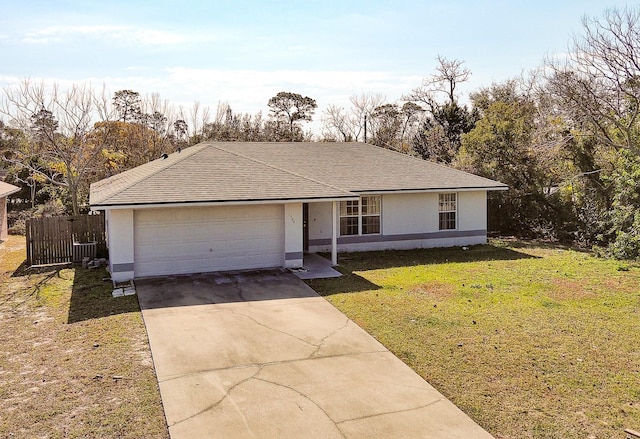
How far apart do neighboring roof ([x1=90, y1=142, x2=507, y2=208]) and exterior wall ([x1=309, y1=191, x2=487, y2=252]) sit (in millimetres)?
751

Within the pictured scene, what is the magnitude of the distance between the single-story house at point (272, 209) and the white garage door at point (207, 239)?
3 centimetres

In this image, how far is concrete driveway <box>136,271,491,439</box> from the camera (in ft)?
19.2

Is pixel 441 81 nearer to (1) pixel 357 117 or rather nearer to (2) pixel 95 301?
(1) pixel 357 117

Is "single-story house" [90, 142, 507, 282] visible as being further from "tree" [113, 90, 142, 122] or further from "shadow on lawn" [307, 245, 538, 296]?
"tree" [113, 90, 142, 122]

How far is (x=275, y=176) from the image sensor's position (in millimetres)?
15430

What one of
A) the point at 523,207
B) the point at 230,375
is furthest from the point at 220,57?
the point at 230,375

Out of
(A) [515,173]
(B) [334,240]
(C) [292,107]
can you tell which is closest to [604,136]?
(A) [515,173]

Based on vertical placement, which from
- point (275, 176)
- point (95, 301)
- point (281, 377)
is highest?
point (275, 176)

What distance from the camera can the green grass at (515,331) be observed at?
6348mm

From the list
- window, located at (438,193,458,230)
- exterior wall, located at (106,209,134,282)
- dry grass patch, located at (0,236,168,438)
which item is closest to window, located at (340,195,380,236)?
window, located at (438,193,458,230)

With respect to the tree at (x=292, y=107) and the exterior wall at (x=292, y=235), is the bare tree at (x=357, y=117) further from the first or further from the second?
the exterior wall at (x=292, y=235)

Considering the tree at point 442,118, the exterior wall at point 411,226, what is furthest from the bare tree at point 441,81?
the exterior wall at point 411,226

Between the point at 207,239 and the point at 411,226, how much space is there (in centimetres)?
821

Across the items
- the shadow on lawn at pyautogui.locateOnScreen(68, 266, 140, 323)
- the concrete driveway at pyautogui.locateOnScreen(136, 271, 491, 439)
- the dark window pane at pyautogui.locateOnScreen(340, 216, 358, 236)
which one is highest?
the dark window pane at pyautogui.locateOnScreen(340, 216, 358, 236)
